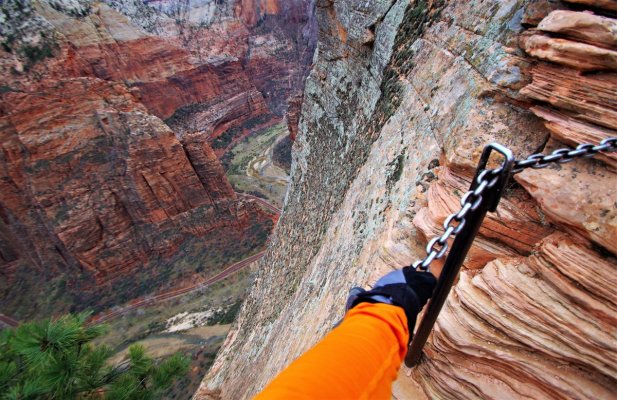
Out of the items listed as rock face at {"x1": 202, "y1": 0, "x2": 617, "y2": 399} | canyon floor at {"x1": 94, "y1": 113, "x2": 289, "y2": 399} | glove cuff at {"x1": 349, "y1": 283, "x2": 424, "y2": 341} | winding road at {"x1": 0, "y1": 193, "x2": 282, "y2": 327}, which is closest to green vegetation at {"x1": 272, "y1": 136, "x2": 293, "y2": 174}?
winding road at {"x1": 0, "y1": 193, "x2": 282, "y2": 327}

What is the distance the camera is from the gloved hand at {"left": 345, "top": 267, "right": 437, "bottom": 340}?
2.04 m

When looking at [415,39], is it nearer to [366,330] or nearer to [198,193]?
[366,330]

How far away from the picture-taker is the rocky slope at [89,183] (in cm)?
2453

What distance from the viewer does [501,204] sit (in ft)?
11.0

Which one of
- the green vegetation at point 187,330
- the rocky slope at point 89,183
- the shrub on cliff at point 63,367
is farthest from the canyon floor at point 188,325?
the shrub on cliff at point 63,367

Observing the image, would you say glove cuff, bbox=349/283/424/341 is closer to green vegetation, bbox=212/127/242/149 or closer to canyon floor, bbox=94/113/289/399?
canyon floor, bbox=94/113/289/399

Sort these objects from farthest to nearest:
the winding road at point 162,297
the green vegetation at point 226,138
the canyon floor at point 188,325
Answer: the green vegetation at point 226,138 < the winding road at point 162,297 < the canyon floor at point 188,325

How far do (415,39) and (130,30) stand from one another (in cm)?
4415

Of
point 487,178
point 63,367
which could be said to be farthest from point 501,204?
point 63,367

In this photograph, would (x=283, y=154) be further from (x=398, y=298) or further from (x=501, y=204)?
(x=398, y=298)

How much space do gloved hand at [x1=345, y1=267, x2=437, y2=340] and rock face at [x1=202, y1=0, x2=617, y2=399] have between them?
1.23 metres

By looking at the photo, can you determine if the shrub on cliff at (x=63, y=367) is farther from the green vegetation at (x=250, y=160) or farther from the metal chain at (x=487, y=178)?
the green vegetation at (x=250, y=160)

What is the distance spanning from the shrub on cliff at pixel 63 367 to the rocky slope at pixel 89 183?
22.9 m

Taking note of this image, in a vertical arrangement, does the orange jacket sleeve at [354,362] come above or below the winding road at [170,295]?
above
